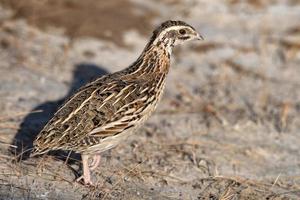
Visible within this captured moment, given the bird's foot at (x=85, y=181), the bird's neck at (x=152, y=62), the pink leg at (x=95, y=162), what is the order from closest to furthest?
the bird's foot at (x=85, y=181)
the pink leg at (x=95, y=162)
the bird's neck at (x=152, y=62)

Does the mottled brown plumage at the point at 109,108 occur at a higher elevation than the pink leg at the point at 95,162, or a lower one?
higher

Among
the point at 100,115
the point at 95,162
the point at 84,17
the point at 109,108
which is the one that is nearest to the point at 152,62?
the point at 109,108

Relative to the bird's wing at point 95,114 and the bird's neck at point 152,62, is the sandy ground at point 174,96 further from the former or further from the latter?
the bird's neck at point 152,62

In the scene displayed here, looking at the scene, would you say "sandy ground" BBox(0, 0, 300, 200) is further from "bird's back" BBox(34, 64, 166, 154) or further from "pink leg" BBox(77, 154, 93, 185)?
"bird's back" BBox(34, 64, 166, 154)

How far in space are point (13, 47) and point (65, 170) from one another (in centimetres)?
469

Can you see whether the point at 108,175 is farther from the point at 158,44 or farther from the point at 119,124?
the point at 158,44

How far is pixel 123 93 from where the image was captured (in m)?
7.21

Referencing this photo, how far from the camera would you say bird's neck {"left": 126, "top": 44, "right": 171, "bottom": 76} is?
760 cm

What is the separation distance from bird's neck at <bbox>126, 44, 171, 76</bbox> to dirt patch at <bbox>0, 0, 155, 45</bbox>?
5096mm

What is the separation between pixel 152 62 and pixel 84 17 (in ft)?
18.8

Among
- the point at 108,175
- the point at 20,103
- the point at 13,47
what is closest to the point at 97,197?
the point at 108,175

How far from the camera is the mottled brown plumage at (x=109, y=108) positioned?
687cm

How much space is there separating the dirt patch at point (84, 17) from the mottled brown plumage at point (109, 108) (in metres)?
5.15

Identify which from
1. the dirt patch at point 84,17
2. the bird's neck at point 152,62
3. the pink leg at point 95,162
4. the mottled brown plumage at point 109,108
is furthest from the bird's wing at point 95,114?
the dirt patch at point 84,17
